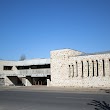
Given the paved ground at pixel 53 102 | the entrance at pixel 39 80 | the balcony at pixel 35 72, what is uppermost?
the balcony at pixel 35 72

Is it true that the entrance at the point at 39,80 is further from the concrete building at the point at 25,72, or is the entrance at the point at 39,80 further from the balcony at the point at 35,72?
the balcony at the point at 35,72

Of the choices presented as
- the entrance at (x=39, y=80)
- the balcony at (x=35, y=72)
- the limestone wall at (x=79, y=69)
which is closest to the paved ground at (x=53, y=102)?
the limestone wall at (x=79, y=69)

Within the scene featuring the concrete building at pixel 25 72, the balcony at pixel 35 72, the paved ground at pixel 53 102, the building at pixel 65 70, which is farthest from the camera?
the concrete building at pixel 25 72

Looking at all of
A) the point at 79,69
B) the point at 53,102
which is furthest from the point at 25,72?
the point at 53,102

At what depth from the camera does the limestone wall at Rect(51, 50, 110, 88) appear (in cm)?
4103

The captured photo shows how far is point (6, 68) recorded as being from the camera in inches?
2452

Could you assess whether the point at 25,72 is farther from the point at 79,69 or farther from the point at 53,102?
the point at 53,102

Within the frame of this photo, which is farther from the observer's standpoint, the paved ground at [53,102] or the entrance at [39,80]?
the entrance at [39,80]

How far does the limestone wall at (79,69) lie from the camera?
135 ft

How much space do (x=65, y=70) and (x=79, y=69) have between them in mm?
3387

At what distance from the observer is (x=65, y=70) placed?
4675 cm

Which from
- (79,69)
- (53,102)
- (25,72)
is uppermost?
(79,69)

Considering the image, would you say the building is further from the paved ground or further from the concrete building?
the paved ground

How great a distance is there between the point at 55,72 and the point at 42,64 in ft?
25.9
